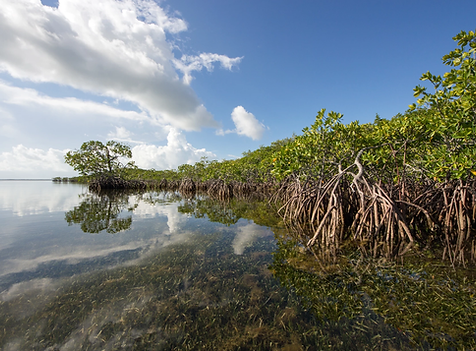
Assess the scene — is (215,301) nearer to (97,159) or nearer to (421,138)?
(421,138)

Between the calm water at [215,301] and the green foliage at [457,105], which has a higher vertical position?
the green foliage at [457,105]

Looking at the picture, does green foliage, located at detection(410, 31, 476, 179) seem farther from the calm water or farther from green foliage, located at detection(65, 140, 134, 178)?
green foliage, located at detection(65, 140, 134, 178)

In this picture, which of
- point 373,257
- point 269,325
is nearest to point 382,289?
point 373,257

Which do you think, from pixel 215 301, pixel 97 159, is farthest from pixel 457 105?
pixel 97 159

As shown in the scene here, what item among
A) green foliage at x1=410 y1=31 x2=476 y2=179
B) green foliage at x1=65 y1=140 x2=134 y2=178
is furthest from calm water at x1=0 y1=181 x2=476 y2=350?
green foliage at x1=65 y1=140 x2=134 y2=178

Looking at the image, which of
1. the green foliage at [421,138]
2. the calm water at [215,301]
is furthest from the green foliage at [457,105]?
the calm water at [215,301]

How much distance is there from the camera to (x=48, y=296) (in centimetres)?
300

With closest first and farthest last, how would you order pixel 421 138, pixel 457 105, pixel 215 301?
pixel 215 301 < pixel 457 105 < pixel 421 138

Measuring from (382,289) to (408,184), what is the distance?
24.2 feet

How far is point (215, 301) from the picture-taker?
2859 millimetres

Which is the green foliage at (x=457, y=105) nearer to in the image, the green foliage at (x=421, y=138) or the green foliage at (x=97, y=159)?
the green foliage at (x=421, y=138)

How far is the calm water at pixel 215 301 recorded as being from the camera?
2.16 metres

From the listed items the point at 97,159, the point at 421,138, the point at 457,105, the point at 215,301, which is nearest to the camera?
the point at 215,301

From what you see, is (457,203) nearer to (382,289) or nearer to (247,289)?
(382,289)
